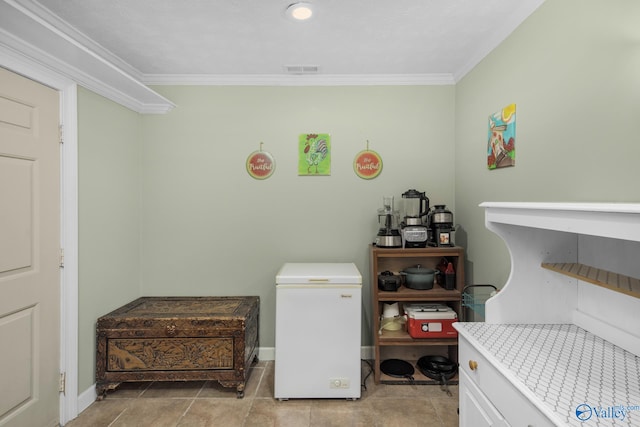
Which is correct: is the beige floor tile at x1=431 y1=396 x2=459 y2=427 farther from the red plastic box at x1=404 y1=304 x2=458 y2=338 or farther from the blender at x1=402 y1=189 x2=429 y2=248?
the blender at x1=402 y1=189 x2=429 y2=248

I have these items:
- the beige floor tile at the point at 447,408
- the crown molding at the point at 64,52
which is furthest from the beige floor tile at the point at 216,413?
the crown molding at the point at 64,52

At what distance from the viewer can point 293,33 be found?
2180mm

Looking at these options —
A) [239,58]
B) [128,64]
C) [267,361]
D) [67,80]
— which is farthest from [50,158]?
[267,361]

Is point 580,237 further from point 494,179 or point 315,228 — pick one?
point 315,228

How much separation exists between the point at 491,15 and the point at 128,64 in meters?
2.77

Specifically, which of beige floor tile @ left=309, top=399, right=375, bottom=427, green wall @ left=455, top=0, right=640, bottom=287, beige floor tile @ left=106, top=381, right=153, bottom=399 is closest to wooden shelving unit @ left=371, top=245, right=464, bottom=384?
green wall @ left=455, top=0, right=640, bottom=287

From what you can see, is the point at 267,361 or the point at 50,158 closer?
the point at 50,158

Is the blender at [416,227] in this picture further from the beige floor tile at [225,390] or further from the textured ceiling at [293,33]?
the beige floor tile at [225,390]

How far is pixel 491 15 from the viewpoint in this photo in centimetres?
200

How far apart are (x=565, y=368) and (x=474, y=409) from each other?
1.56 feet

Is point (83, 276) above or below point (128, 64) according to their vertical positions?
below

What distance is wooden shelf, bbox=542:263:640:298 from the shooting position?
1.09 meters

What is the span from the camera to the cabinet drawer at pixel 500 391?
1.02 meters

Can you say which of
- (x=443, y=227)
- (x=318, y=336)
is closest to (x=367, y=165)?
(x=443, y=227)
